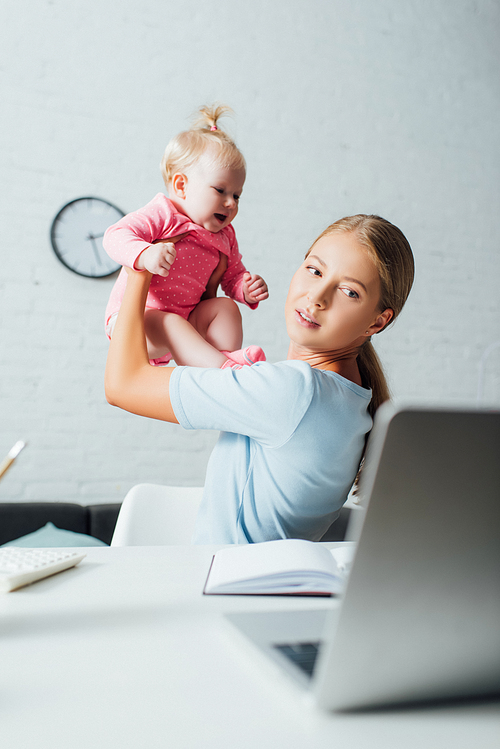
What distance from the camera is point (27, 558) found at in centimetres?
75

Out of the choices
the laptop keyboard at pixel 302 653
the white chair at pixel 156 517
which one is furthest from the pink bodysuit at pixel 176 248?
the laptop keyboard at pixel 302 653

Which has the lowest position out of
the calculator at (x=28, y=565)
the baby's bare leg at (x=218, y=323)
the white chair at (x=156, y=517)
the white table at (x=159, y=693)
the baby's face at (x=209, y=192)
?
the white chair at (x=156, y=517)

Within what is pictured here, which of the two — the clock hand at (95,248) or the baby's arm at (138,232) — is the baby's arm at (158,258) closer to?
the baby's arm at (138,232)

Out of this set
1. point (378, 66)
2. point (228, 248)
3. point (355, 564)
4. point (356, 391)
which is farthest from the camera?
point (378, 66)

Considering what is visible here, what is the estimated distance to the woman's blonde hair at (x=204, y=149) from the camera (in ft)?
4.31

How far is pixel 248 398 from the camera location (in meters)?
1.03

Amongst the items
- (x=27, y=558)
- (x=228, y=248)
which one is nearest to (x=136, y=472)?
(x=228, y=248)

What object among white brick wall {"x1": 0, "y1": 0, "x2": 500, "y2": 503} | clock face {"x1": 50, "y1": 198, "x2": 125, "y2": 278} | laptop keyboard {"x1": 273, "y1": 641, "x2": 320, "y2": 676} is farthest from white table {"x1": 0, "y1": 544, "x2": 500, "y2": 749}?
clock face {"x1": 50, "y1": 198, "x2": 125, "y2": 278}

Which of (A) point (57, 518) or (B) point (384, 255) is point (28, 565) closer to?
(B) point (384, 255)

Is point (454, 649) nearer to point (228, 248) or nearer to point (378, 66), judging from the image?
point (228, 248)

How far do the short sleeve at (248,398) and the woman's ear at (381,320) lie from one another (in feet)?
0.87

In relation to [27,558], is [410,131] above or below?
above

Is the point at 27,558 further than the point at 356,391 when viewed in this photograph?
No

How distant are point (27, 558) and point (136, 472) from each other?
2.12 metres
